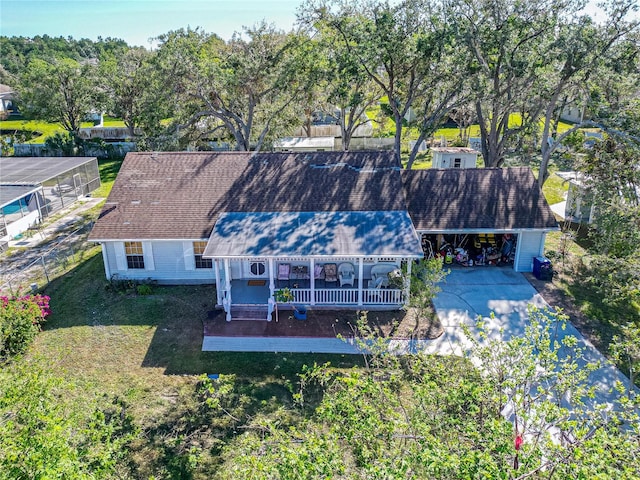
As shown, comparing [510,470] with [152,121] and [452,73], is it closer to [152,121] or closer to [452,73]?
[452,73]

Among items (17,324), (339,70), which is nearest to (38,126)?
(339,70)

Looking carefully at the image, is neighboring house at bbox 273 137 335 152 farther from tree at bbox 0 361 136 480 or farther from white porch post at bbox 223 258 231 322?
tree at bbox 0 361 136 480

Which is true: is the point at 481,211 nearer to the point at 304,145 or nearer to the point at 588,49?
the point at 588,49

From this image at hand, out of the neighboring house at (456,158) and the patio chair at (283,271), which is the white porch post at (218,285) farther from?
the neighboring house at (456,158)

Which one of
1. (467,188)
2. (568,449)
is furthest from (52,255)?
(568,449)

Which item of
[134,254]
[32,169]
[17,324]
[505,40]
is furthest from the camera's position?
[32,169]
